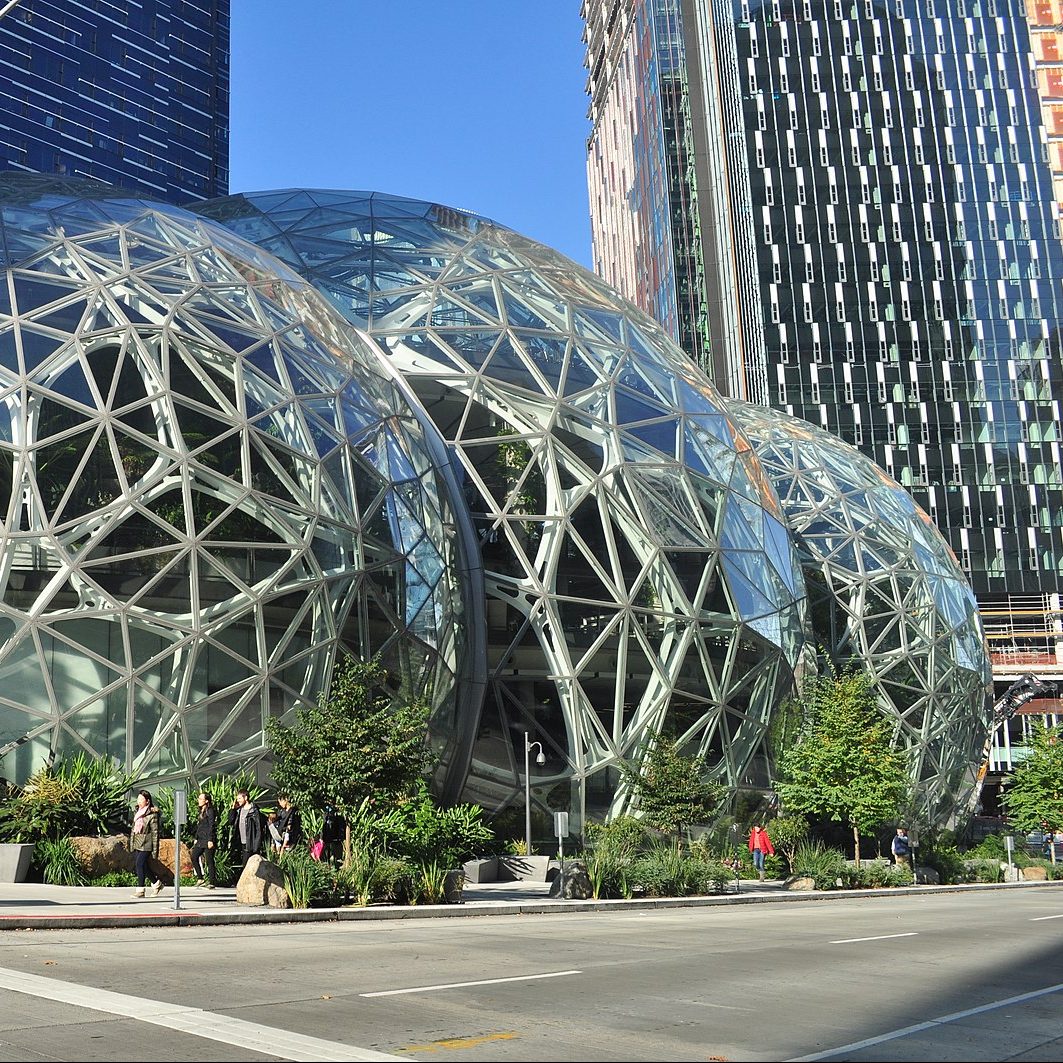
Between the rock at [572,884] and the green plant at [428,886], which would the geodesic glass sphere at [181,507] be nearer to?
the green plant at [428,886]

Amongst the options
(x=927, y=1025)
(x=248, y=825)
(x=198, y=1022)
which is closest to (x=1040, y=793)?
(x=248, y=825)

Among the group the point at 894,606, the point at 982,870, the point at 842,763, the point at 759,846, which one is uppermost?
the point at 894,606

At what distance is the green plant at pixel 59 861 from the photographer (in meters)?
21.4

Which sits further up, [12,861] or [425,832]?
[425,832]

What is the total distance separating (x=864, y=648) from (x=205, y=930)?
3288 centimetres

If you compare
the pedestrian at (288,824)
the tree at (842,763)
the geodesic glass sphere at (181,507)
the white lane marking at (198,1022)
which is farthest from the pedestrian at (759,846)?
the white lane marking at (198,1022)

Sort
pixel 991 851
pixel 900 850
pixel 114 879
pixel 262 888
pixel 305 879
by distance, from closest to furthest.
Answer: pixel 305 879
pixel 262 888
pixel 114 879
pixel 900 850
pixel 991 851

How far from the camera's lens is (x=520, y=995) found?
10.4 metres

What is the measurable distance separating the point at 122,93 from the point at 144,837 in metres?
159

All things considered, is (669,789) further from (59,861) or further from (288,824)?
(59,861)

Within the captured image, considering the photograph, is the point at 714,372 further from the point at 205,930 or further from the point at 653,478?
the point at 205,930

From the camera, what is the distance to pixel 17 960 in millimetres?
11922

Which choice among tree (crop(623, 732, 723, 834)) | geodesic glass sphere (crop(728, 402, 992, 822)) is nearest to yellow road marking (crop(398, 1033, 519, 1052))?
tree (crop(623, 732, 723, 834))

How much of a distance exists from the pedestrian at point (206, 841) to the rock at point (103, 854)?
116 centimetres
